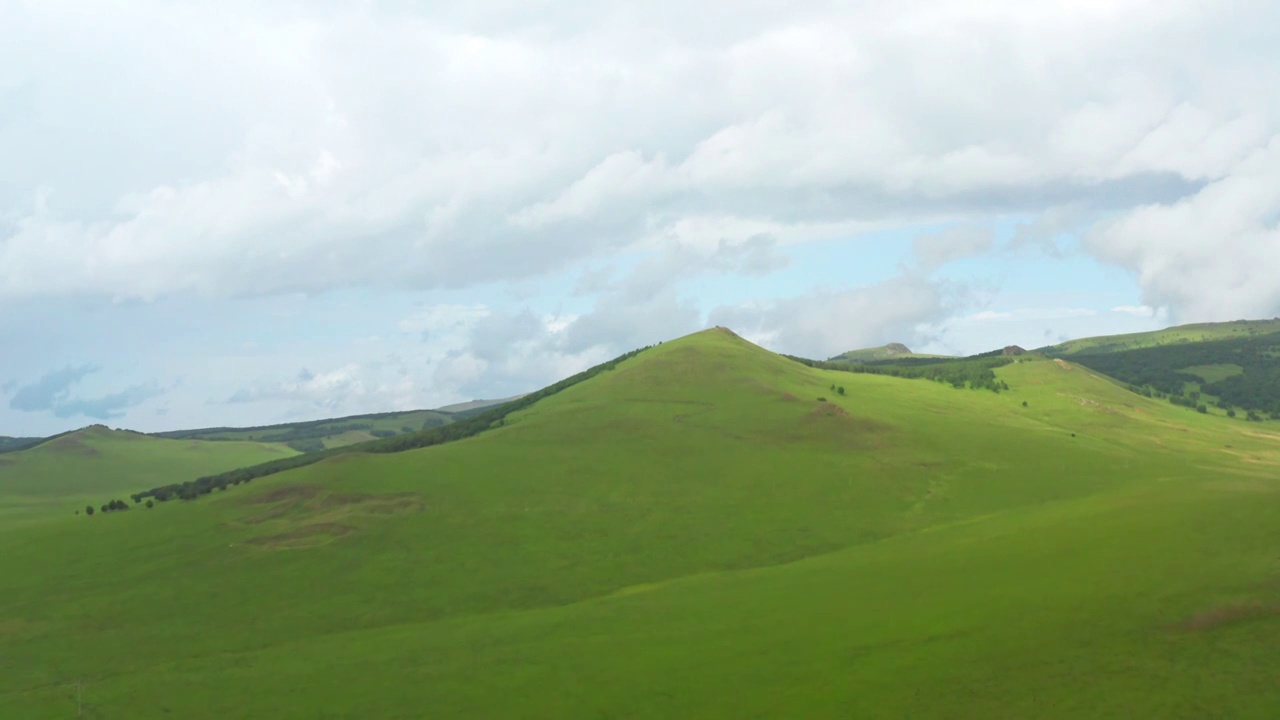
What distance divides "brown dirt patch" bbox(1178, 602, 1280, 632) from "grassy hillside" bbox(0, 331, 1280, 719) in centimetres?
18

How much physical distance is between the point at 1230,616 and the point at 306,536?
241ft

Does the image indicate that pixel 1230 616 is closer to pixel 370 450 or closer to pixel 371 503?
pixel 371 503

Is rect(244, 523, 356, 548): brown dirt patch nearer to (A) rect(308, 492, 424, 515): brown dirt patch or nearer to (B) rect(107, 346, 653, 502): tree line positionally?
(A) rect(308, 492, 424, 515): brown dirt patch

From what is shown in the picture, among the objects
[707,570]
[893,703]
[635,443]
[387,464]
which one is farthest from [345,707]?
[635,443]

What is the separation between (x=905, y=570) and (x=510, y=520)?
130ft

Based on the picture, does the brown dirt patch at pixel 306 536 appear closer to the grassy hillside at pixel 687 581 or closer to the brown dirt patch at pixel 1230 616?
the grassy hillside at pixel 687 581

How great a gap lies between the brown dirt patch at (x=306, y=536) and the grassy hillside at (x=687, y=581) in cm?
43

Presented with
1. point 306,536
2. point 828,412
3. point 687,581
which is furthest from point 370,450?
point 687,581

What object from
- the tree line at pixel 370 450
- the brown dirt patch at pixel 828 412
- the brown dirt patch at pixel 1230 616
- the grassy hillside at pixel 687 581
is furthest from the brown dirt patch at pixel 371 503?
the brown dirt patch at pixel 1230 616

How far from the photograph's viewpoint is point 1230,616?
46844 millimetres

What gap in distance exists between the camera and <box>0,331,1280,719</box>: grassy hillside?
46281 millimetres

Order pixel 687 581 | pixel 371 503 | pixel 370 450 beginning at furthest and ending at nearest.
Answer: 1. pixel 370 450
2. pixel 371 503
3. pixel 687 581

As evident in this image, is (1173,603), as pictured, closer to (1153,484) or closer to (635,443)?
(1153,484)

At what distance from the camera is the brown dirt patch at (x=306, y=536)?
282 ft
